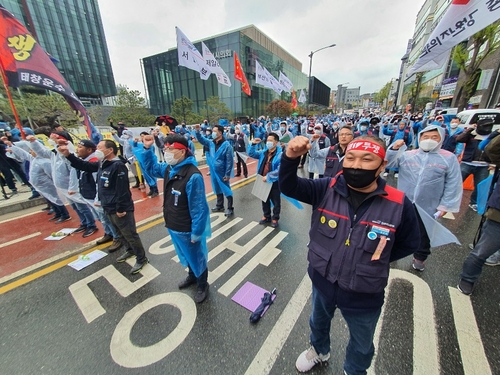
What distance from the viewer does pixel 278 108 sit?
1500 inches

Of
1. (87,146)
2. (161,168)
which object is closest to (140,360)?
(161,168)

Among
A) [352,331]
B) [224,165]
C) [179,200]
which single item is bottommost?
[352,331]

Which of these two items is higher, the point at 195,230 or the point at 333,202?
the point at 333,202

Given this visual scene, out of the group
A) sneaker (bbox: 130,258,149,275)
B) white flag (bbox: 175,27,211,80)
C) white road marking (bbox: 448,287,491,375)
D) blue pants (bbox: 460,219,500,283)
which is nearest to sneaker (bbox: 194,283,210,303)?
sneaker (bbox: 130,258,149,275)

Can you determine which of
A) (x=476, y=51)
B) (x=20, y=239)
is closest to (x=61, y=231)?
(x=20, y=239)

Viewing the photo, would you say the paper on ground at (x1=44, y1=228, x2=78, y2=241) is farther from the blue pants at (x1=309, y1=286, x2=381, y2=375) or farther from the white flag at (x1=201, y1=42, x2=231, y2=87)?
the white flag at (x1=201, y1=42, x2=231, y2=87)

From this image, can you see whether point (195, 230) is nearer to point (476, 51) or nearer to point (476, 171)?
point (476, 171)

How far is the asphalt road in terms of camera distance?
1979 millimetres

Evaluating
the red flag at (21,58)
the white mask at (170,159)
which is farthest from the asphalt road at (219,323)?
the red flag at (21,58)

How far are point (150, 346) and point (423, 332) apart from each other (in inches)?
111

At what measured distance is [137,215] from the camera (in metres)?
5.16

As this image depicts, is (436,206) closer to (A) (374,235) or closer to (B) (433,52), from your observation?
(A) (374,235)

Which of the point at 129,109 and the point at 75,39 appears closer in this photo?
the point at 129,109

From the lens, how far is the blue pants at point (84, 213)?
4.25 m
